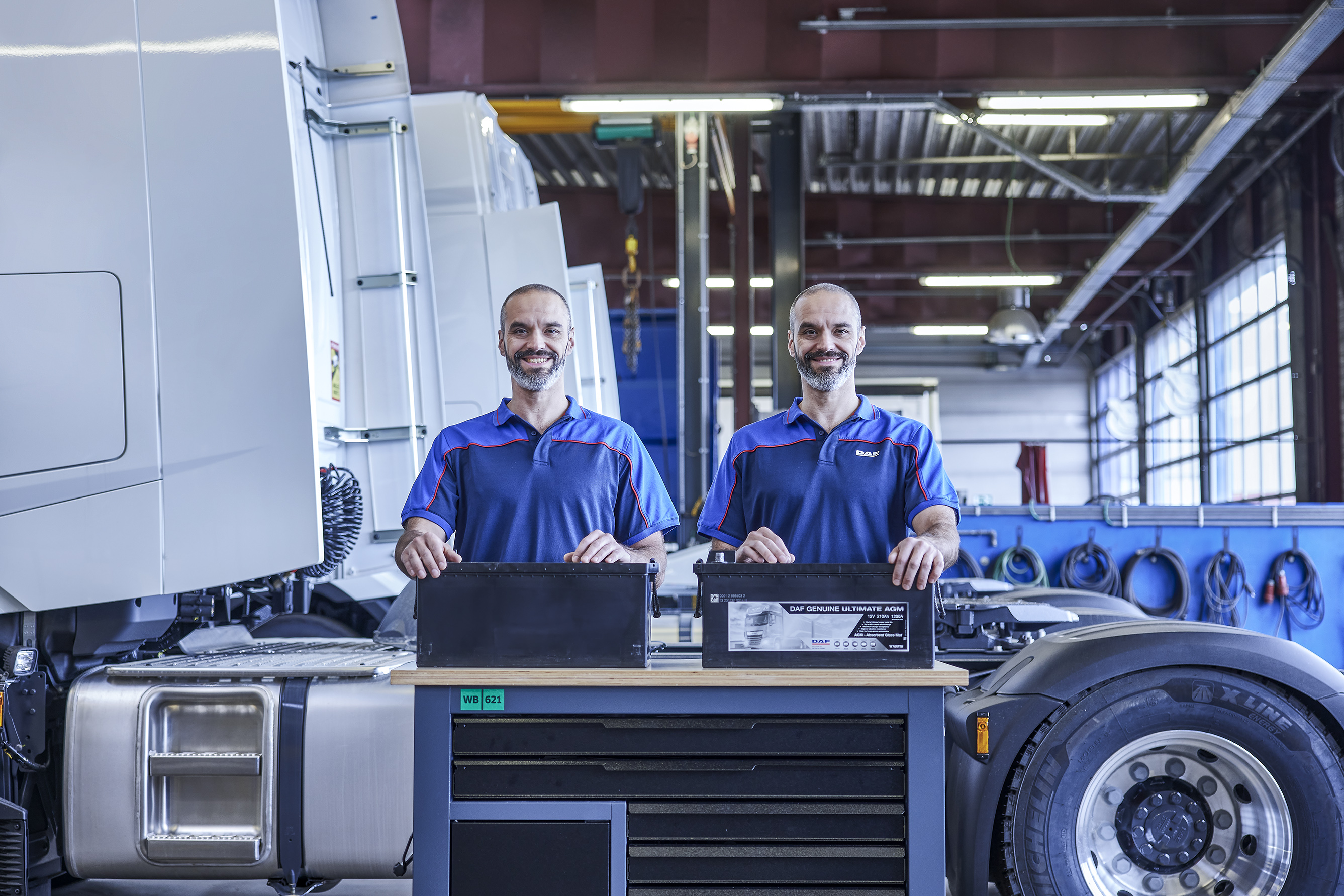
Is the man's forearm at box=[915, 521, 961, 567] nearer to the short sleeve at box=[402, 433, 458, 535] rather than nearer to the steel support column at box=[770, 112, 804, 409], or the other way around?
the short sleeve at box=[402, 433, 458, 535]

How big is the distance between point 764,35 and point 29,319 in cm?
660

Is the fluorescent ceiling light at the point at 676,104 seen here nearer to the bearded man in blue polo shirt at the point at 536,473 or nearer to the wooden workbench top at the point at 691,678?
the bearded man in blue polo shirt at the point at 536,473

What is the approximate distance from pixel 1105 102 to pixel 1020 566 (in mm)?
3663

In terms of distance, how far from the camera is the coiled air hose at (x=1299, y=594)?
761 centimetres

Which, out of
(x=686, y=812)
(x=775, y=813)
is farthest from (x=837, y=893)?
(x=686, y=812)

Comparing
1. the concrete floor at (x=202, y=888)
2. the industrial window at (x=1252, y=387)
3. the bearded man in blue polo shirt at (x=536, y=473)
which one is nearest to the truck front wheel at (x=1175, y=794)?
the bearded man in blue polo shirt at (x=536, y=473)

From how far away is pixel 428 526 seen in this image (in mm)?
2566

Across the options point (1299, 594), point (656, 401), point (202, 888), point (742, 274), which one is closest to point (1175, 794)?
point (202, 888)

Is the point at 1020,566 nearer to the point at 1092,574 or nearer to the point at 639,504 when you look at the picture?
the point at 1092,574

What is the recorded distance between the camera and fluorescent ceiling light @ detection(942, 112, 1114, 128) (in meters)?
9.12

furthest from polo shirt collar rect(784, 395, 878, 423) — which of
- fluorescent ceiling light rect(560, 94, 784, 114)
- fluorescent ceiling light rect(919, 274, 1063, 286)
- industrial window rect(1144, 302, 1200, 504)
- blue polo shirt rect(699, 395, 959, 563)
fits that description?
industrial window rect(1144, 302, 1200, 504)

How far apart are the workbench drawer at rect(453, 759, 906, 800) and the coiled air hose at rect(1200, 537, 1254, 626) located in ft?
21.0

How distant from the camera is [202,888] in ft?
11.9

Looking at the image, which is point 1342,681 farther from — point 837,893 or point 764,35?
point 764,35
